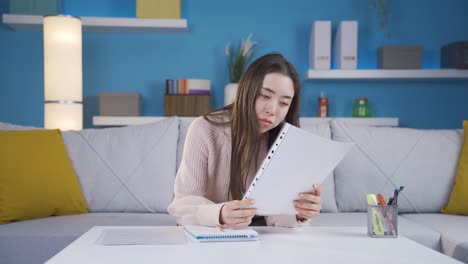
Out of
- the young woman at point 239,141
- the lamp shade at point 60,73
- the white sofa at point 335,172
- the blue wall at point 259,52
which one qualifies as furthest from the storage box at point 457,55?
the lamp shade at point 60,73

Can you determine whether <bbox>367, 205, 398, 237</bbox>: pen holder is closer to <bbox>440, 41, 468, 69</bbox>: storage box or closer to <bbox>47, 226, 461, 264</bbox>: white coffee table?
<bbox>47, 226, 461, 264</bbox>: white coffee table

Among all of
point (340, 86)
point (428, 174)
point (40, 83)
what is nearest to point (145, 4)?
point (40, 83)

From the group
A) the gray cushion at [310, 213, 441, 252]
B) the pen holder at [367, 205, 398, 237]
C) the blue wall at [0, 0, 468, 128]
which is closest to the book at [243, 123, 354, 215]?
the pen holder at [367, 205, 398, 237]

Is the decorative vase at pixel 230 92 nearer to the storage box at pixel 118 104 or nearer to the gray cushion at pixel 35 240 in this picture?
the storage box at pixel 118 104

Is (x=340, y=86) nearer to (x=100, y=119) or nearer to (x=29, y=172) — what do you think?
(x=100, y=119)

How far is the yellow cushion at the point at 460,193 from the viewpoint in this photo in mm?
2340

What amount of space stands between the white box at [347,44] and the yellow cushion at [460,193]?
45.8 inches

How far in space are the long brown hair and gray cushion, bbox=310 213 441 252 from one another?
1.98 ft

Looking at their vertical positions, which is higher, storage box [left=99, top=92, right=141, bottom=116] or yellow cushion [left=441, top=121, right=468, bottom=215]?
storage box [left=99, top=92, right=141, bottom=116]

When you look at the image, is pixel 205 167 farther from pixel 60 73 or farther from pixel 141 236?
pixel 60 73

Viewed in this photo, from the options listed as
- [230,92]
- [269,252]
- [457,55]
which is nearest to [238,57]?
[230,92]

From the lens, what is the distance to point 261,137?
5.39ft

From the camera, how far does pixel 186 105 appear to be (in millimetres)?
3404

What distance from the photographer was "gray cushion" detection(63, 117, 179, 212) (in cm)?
235
